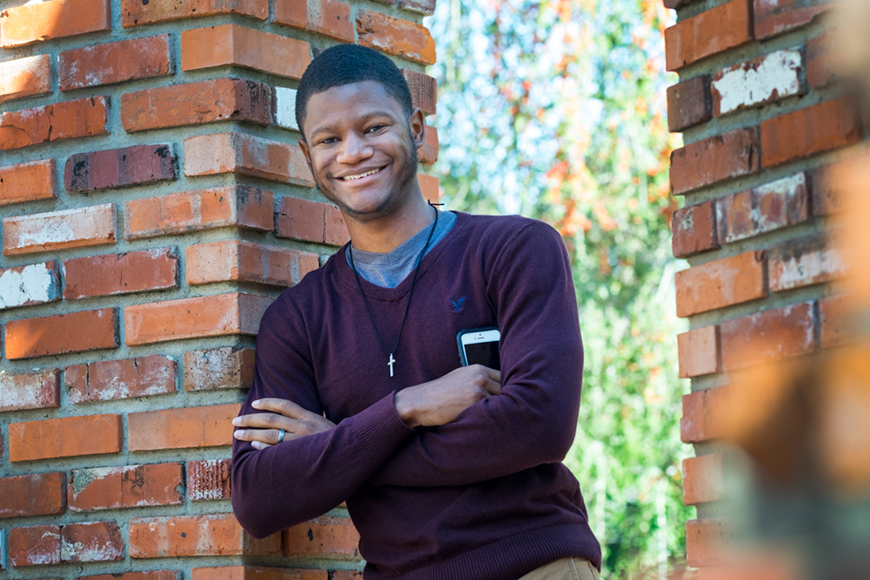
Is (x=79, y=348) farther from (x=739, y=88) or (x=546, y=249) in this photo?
(x=739, y=88)

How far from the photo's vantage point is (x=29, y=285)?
260 centimetres

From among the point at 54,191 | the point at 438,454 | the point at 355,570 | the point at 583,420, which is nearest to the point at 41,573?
the point at 355,570

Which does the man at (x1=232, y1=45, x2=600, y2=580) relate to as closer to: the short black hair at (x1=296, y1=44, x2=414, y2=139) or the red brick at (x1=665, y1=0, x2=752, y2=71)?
the short black hair at (x1=296, y1=44, x2=414, y2=139)

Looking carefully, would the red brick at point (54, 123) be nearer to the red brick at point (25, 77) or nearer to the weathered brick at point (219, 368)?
the red brick at point (25, 77)

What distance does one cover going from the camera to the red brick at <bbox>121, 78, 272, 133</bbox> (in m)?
2.41

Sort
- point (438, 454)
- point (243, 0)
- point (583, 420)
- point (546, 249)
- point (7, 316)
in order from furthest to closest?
point (583, 420) < point (7, 316) < point (243, 0) < point (546, 249) < point (438, 454)

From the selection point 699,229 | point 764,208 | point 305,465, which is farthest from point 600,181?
point 764,208

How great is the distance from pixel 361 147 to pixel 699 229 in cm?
146

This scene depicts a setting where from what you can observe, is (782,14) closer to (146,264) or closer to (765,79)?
(765,79)

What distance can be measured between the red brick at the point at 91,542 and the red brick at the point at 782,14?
227 centimetres

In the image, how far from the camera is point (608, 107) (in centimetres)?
754

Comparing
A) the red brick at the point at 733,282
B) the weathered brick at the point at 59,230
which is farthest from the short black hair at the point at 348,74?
the red brick at the point at 733,282

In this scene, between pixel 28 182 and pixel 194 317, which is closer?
pixel 194 317

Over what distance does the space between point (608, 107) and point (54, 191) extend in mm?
5550
